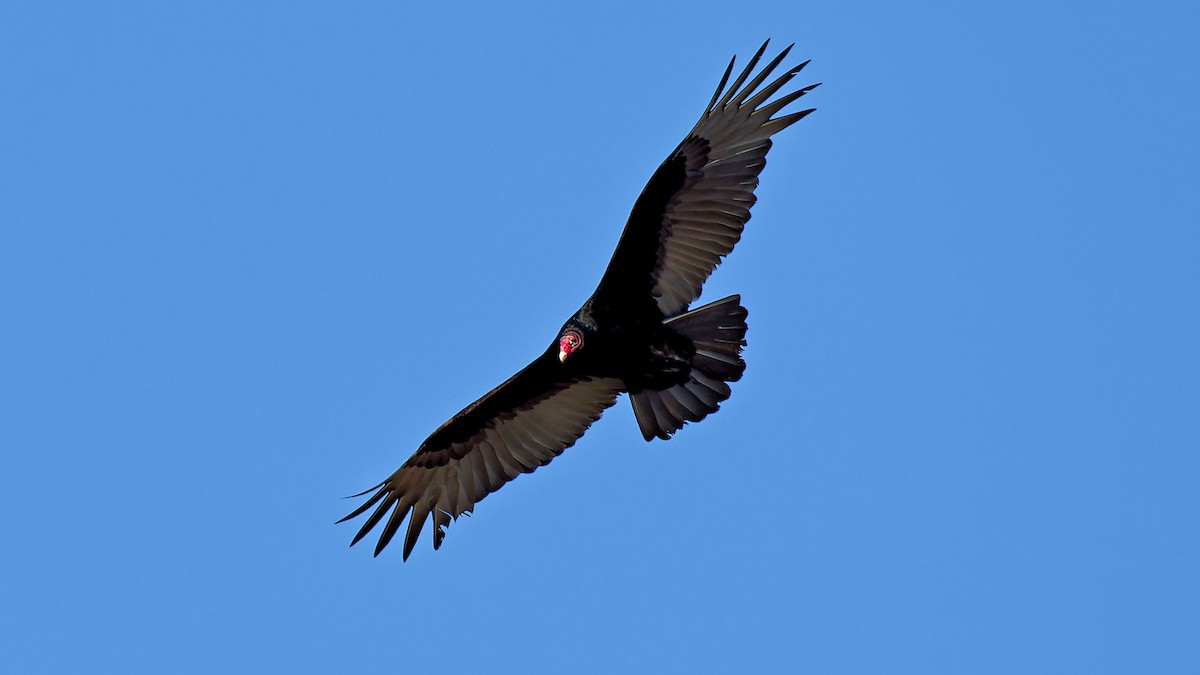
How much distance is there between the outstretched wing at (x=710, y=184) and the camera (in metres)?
11.0

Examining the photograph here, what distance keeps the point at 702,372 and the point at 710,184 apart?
3.96 ft

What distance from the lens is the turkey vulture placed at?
36.2ft

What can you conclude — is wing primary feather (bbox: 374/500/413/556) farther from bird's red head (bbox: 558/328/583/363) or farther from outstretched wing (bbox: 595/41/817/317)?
outstretched wing (bbox: 595/41/817/317)

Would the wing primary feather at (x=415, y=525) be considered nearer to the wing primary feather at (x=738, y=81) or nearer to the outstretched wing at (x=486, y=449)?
the outstretched wing at (x=486, y=449)

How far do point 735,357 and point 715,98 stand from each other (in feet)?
5.35

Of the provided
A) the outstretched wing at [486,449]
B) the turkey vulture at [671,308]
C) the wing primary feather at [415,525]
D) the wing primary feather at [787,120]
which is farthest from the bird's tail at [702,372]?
the wing primary feather at [415,525]

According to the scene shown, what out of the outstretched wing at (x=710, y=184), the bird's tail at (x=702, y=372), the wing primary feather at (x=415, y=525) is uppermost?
the outstretched wing at (x=710, y=184)

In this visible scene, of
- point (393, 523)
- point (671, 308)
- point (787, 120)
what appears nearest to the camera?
point (787, 120)

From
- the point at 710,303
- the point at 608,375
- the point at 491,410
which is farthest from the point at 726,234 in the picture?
the point at 491,410

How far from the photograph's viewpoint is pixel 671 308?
37.1ft

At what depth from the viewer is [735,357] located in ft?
36.8

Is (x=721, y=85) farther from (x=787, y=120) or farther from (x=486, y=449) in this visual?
(x=486, y=449)

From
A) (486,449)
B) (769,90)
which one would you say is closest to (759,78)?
(769,90)

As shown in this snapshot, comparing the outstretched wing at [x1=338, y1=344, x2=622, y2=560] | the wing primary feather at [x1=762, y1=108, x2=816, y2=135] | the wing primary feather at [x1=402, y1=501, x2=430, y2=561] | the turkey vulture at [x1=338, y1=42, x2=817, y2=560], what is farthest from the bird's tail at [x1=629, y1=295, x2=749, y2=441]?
the wing primary feather at [x1=402, y1=501, x2=430, y2=561]
